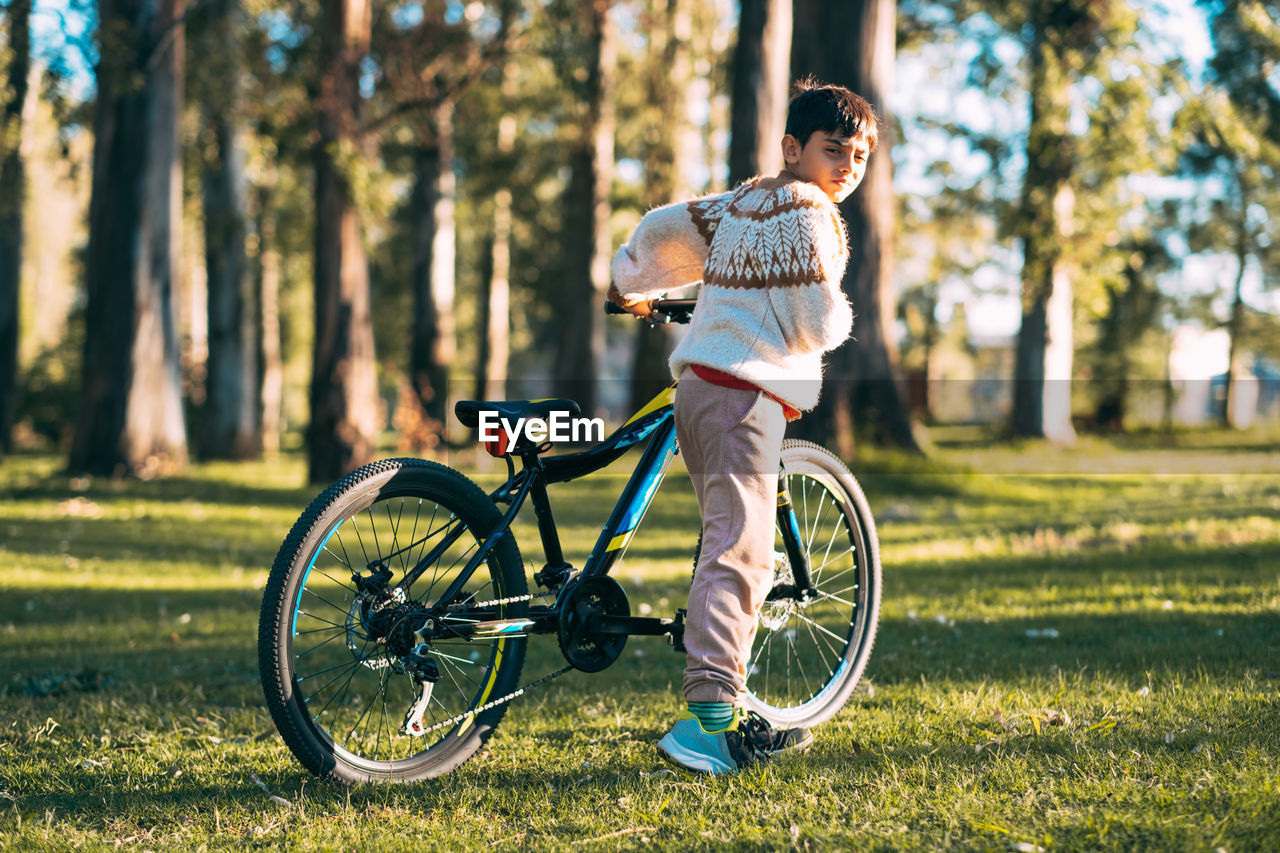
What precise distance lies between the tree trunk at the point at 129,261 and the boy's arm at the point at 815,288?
1196 cm

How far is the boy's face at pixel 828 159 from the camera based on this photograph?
332 cm

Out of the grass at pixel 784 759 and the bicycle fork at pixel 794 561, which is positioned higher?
the bicycle fork at pixel 794 561

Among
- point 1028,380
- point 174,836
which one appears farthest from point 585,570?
point 1028,380

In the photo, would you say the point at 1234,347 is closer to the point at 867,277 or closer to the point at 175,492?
the point at 867,277

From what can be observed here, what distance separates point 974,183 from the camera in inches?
1030

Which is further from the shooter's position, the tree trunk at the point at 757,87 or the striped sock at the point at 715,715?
the tree trunk at the point at 757,87

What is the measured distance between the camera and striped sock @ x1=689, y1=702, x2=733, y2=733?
3.32 meters

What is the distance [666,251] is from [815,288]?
1.95 feet

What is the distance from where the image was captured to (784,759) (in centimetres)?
344

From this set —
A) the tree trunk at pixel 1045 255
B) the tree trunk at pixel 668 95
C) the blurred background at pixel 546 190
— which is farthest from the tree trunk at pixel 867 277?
the tree trunk at pixel 668 95

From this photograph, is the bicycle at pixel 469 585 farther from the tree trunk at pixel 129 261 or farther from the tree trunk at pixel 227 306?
the tree trunk at pixel 227 306

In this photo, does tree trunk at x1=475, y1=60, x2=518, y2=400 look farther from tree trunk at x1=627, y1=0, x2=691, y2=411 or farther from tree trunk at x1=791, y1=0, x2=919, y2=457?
tree trunk at x1=791, y1=0, x2=919, y2=457

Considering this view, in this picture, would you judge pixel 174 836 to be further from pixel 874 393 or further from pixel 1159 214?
pixel 1159 214

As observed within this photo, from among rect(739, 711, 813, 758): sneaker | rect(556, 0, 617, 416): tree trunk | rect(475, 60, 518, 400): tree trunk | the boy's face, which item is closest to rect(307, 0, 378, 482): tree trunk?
rect(556, 0, 617, 416): tree trunk
